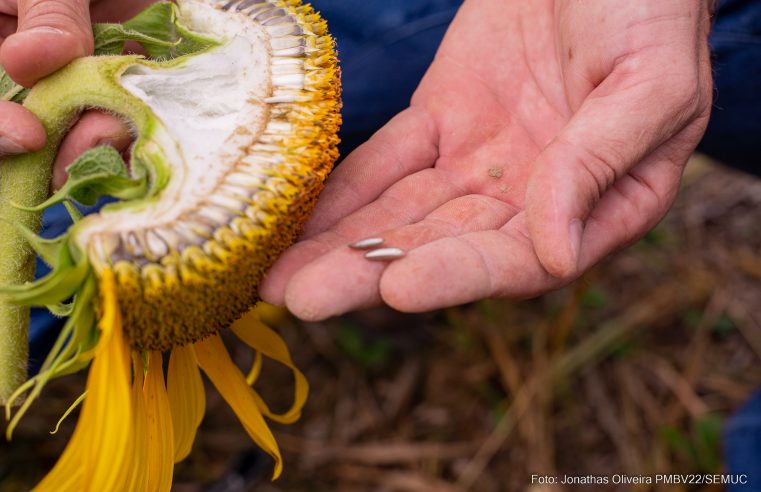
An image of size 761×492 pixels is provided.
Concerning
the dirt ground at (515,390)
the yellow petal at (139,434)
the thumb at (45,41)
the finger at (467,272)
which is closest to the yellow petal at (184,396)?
the yellow petal at (139,434)

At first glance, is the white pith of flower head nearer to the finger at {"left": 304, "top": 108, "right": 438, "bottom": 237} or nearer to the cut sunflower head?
the cut sunflower head

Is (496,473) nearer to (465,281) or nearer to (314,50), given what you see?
(465,281)

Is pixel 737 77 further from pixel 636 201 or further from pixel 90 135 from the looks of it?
pixel 90 135

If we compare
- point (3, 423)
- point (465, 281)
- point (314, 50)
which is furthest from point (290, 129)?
point (3, 423)

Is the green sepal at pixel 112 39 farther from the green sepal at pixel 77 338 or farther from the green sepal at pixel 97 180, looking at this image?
the green sepal at pixel 77 338

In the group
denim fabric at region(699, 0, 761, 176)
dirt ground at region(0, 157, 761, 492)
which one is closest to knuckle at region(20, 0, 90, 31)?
denim fabric at region(699, 0, 761, 176)

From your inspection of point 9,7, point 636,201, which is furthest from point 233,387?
point 9,7
